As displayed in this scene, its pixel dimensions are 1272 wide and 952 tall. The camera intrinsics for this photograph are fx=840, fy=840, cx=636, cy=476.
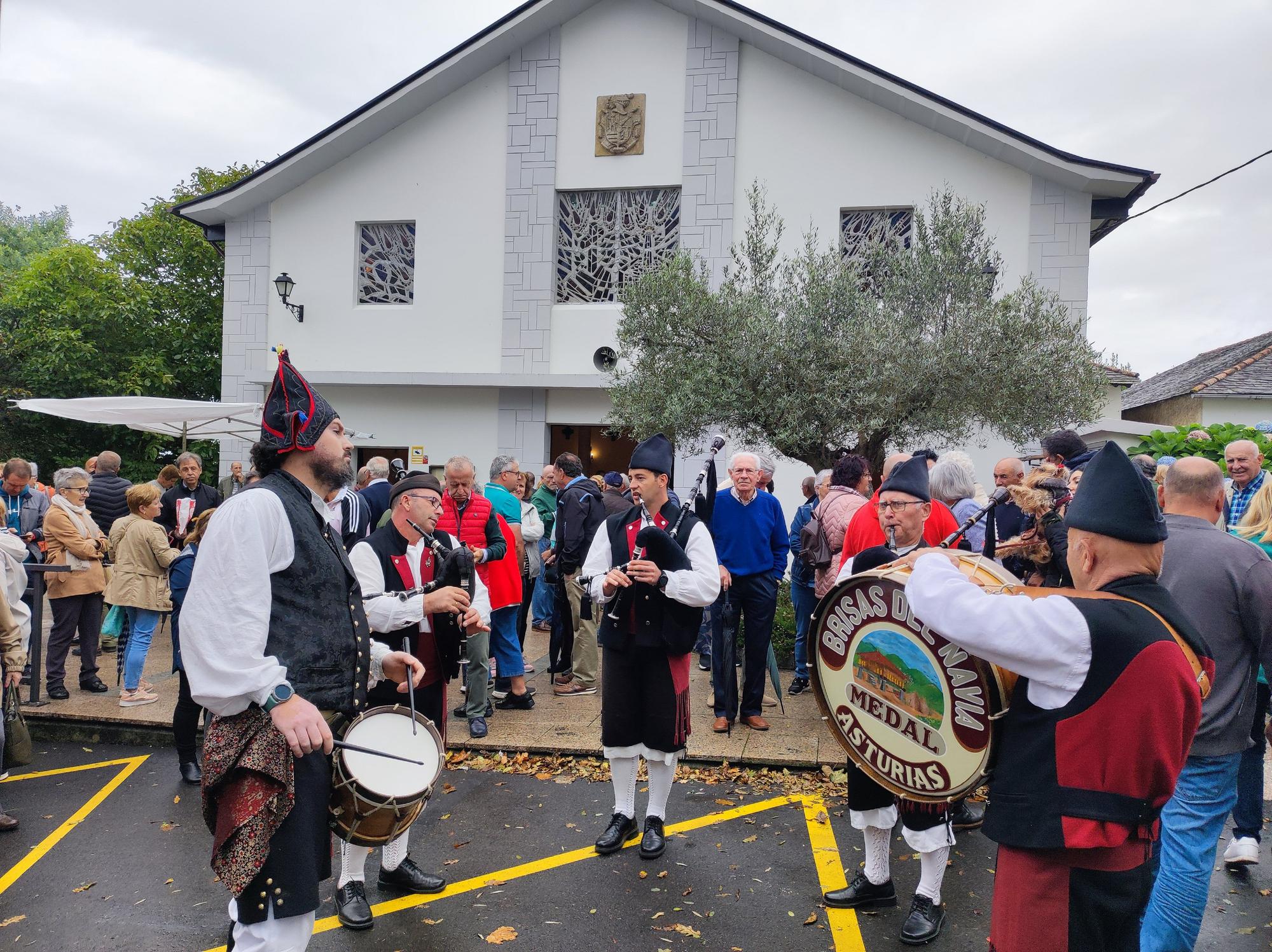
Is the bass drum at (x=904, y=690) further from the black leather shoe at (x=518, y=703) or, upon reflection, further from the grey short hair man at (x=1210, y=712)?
the black leather shoe at (x=518, y=703)

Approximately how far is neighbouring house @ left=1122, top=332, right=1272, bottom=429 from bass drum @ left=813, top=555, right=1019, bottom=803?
14.8 metres

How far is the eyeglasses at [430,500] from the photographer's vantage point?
4148 mm

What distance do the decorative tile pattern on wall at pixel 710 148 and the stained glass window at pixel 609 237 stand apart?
14.5 inches

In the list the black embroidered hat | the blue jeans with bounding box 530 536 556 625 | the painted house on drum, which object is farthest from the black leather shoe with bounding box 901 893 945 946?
the painted house on drum

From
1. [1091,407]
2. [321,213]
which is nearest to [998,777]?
[1091,407]

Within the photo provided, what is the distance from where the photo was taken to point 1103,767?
2123mm

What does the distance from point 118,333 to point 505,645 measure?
2101cm

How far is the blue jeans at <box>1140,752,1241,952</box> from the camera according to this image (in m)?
3.29

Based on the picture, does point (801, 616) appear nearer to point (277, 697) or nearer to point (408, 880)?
point (408, 880)

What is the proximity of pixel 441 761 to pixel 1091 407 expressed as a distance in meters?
9.45

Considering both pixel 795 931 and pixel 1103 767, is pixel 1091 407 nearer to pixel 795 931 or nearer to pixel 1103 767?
pixel 795 931

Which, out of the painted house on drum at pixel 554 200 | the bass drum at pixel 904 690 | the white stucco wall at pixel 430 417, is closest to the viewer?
the bass drum at pixel 904 690

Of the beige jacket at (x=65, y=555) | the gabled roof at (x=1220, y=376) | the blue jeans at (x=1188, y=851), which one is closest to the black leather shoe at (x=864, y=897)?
the blue jeans at (x=1188, y=851)

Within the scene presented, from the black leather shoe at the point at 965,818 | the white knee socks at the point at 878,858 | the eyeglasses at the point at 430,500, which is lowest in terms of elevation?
the black leather shoe at the point at 965,818
